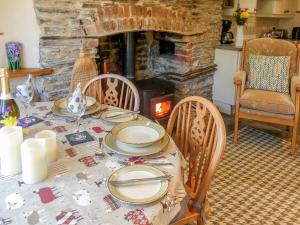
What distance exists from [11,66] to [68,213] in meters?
1.82

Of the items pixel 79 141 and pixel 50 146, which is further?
pixel 79 141

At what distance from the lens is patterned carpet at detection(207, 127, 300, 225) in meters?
2.11

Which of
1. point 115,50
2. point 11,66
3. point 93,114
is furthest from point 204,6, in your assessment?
point 93,114

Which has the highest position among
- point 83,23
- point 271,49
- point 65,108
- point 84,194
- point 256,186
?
point 83,23

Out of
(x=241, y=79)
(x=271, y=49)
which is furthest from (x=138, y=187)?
(x=271, y=49)

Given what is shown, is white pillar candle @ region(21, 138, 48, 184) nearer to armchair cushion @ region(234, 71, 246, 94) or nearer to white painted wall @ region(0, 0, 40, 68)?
white painted wall @ region(0, 0, 40, 68)

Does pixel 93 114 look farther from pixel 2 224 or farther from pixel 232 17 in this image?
pixel 232 17

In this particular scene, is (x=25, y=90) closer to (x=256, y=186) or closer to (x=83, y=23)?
(x=83, y=23)

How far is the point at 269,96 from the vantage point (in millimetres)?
3066

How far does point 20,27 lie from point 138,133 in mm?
1542

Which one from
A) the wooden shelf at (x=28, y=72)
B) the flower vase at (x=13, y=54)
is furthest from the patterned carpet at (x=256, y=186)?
the flower vase at (x=13, y=54)

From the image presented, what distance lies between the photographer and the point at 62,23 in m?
2.50

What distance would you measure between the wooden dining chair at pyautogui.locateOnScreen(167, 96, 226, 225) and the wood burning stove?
155cm

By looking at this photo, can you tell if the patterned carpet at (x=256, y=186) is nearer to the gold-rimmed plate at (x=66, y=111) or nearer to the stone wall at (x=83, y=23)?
the gold-rimmed plate at (x=66, y=111)
